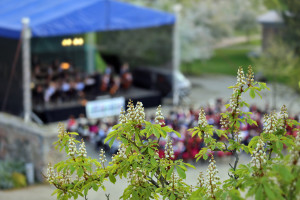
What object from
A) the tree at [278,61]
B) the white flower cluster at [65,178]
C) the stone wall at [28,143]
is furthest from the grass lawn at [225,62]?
the white flower cluster at [65,178]

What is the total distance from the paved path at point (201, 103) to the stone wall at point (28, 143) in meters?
0.72

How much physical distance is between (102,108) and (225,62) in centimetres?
1889

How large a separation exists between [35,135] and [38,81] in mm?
7464

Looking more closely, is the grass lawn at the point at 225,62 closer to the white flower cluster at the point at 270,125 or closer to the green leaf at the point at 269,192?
the white flower cluster at the point at 270,125

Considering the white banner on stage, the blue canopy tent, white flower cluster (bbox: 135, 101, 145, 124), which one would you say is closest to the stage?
the white banner on stage

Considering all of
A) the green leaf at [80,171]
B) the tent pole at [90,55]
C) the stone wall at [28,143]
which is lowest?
the stone wall at [28,143]

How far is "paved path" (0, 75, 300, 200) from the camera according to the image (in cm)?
1571

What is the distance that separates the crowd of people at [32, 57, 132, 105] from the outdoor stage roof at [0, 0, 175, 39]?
2983mm

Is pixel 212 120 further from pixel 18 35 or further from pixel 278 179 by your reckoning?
pixel 278 179

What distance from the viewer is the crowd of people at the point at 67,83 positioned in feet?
75.1

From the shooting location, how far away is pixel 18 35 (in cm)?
1995

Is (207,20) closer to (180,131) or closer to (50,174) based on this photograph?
(180,131)

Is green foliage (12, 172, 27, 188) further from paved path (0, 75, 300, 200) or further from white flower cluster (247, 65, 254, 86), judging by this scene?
white flower cluster (247, 65, 254, 86)

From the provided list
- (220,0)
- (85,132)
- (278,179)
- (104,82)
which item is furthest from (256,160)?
(220,0)
